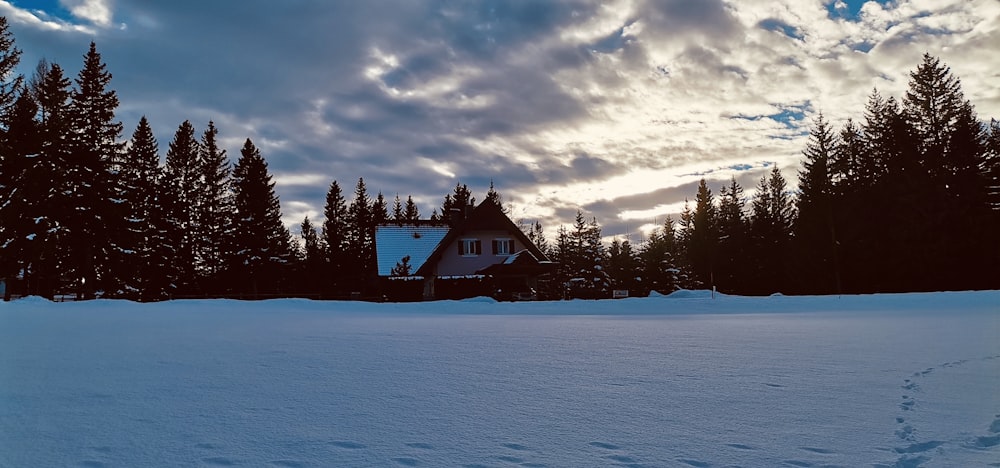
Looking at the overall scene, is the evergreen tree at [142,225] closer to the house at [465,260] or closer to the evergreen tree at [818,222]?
the house at [465,260]

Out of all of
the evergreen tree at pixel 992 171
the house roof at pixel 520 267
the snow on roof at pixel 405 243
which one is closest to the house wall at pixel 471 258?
the house roof at pixel 520 267

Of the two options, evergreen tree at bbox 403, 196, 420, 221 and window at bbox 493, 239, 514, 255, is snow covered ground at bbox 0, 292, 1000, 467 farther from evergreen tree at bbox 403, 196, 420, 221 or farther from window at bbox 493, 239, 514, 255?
evergreen tree at bbox 403, 196, 420, 221

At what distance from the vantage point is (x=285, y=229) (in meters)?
54.8

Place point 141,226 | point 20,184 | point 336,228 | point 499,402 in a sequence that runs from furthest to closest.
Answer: point 336,228
point 141,226
point 20,184
point 499,402

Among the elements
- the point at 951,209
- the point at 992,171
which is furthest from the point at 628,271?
the point at 992,171

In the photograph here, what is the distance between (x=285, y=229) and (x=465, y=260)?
911 inches

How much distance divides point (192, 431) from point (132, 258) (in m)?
40.2

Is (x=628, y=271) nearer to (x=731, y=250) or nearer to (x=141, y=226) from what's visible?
(x=731, y=250)

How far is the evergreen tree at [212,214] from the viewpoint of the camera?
1911 inches

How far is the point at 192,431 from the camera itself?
3740 mm

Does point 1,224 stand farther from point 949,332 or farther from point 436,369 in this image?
point 949,332

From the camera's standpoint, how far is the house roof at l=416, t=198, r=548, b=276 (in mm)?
39394

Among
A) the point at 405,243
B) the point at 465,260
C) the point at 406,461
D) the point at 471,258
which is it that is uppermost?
the point at 405,243

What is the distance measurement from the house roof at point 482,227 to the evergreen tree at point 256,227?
598 inches
